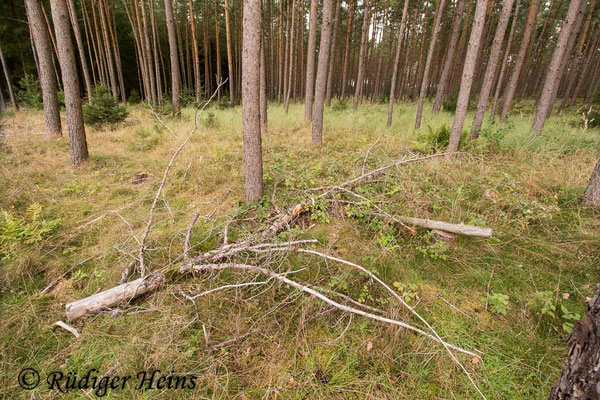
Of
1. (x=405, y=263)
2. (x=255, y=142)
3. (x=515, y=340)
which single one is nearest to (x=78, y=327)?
(x=255, y=142)

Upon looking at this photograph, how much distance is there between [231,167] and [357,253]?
12.8 ft

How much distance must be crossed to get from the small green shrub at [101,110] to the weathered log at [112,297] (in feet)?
31.0

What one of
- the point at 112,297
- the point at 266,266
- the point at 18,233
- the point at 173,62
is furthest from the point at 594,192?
the point at 173,62

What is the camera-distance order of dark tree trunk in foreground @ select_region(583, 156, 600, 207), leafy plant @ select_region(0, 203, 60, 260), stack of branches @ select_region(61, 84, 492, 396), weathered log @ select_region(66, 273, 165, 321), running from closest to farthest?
1. stack of branches @ select_region(61, 84, 492, 396)
2. weathered log @ select_region(66, 273, 165, 321)
3. leafy plant @ select_region(0, 203, 60, 260)
4. dark tree trunk in foreground @ select_region(583, 156, 600, 207)

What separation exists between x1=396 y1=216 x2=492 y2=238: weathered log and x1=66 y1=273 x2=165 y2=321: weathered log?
3.12 metres

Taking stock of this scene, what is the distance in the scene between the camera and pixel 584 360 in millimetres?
1129

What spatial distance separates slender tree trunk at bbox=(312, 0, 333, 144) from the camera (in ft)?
21.4

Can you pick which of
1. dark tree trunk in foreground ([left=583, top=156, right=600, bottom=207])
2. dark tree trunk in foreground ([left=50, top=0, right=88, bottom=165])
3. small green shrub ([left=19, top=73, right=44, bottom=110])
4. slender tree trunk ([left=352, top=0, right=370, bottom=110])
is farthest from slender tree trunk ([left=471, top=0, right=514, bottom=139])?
small green shrub ([left=19, top=73, right=44, bottom=110])

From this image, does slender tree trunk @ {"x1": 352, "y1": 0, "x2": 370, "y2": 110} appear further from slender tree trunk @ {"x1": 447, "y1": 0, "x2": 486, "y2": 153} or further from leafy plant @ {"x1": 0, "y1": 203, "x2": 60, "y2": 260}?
leafy plant @ {"x1": 0, "y1": 203, "x2": 60, "y2": 260}

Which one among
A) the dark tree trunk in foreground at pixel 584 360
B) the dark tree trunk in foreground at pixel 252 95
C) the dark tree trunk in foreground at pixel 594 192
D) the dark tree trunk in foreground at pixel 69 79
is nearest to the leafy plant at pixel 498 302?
the dark tree trunk in foreground at pixel 584 360

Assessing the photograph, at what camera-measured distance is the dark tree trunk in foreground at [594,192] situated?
3.64 metres

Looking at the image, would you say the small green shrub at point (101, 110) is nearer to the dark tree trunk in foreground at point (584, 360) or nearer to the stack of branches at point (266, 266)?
the stack of branches at point (266, 266)

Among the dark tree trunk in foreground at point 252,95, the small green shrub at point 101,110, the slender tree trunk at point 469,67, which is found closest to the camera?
the dark tree trunk in foreground at point 252,95

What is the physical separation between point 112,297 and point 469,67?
23.3ft
